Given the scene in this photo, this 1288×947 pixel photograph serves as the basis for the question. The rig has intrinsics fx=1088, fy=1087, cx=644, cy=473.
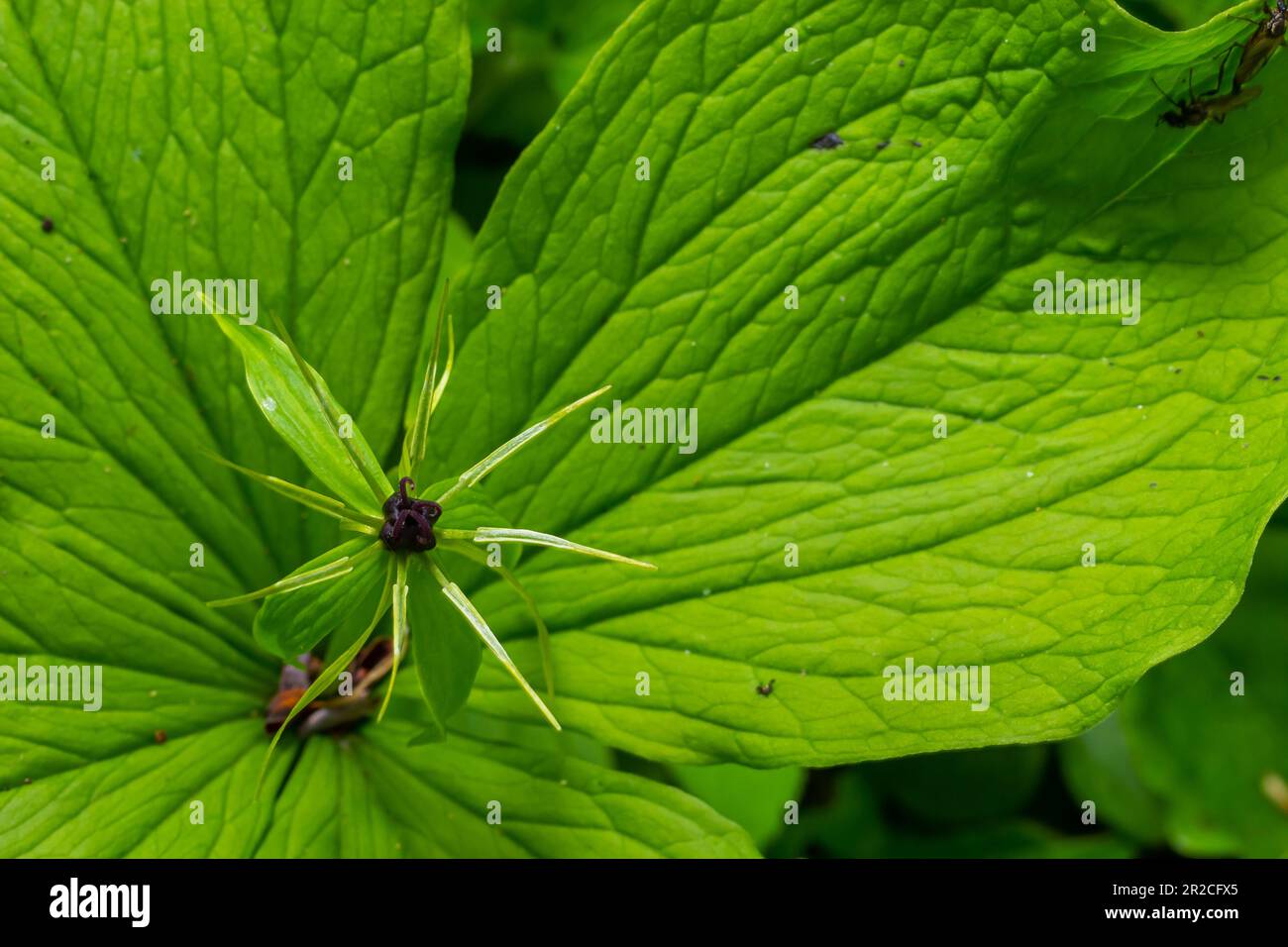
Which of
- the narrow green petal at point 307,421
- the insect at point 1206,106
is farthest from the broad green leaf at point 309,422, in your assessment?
the insect at point 1206,106

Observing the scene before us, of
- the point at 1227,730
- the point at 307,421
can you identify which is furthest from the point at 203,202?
the point at 1227,730

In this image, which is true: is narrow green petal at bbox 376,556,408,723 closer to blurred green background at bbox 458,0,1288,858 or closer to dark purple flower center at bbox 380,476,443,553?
dark purple flower center at bbox 380,476,443,553

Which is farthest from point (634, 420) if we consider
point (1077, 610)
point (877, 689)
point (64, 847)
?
point (64, 847)

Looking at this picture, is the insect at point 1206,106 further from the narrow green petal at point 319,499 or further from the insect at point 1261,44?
the narrow green petal at point 319,499

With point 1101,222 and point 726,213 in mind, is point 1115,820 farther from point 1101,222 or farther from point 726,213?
point 726,213

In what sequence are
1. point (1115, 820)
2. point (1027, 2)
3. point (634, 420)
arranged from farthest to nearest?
point (1115, 820) < point (634, 420) < point (1027, 2)
